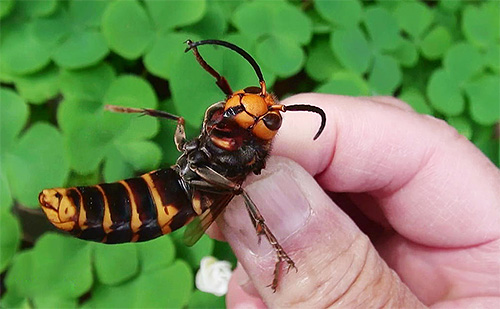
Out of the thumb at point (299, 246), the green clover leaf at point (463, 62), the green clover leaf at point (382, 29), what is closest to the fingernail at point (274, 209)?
the thumb at point (299, 246)

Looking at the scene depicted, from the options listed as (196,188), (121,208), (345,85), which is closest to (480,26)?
(345,85)

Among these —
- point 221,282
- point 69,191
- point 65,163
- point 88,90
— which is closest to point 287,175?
point 69,191

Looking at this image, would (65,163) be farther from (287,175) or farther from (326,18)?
(326,18)

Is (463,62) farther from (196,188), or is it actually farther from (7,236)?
(7,236)

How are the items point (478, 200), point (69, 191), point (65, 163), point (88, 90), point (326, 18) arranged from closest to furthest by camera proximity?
1. point (69, 191)
2. point (478, 200)
3. point (65, 163)
4. point (88, 90)
5. point (326, 18)

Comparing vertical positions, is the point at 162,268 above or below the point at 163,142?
below

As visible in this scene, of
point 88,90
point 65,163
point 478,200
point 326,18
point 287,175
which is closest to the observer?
point 287,175
